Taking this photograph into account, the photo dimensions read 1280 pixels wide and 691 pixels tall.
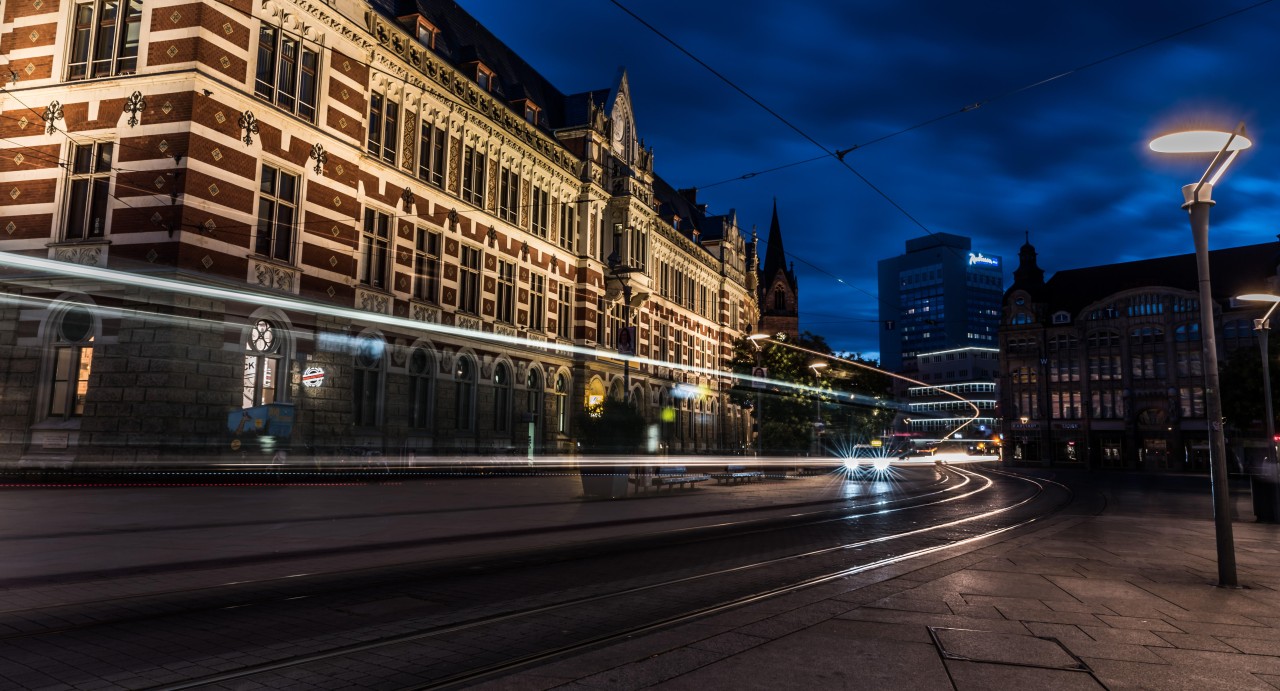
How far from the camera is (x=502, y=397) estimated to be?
1414 inches

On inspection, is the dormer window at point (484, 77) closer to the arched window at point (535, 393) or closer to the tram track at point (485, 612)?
the arched window at point (535, 393)

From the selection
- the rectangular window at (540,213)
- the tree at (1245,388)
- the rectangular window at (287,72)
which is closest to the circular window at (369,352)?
the rectangular window at (287,72)

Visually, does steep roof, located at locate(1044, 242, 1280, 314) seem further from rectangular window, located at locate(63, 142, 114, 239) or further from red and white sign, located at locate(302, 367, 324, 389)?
rectangular window, located at locate(63, 142, 114, 239)

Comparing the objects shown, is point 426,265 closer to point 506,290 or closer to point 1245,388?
point 506,290

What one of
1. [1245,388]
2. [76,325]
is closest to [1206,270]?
[76,325]

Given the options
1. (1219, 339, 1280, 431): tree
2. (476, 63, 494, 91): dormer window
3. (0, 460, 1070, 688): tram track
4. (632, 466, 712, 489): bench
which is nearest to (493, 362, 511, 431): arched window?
(632, 466, 712, 489): bench

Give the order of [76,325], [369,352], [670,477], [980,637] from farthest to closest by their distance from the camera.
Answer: [369,352] < [670,477] < [76,325] < [980,637]

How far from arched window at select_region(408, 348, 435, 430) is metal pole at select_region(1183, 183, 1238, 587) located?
25.6 meters

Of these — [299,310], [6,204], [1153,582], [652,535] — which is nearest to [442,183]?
[299,310]

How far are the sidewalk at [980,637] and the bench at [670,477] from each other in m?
16.0

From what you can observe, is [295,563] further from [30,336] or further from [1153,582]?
[30,336]

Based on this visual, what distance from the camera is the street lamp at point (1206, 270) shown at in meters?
9.18

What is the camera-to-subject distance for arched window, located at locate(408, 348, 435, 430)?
30.8 meters

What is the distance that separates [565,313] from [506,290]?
569 centimetres
